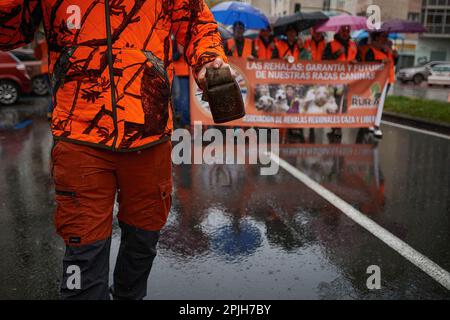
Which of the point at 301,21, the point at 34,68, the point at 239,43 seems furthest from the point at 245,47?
the point at 34,68

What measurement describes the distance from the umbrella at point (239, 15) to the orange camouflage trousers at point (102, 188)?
9.26 meters

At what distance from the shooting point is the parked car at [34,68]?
1613 centimetres

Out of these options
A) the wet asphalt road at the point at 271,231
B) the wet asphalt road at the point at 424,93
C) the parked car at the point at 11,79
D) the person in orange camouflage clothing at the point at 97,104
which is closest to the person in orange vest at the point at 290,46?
the wet asphalt road at the point at 271,231

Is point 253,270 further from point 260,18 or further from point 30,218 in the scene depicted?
point 260,18

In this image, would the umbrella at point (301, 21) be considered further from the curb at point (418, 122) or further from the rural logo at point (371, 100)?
the curb at point (418, 122)

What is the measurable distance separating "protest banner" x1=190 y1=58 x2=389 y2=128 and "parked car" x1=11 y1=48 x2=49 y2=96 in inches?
339

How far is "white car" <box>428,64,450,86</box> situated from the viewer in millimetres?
31202

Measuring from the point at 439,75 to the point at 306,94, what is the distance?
26007mm

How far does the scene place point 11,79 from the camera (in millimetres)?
14820

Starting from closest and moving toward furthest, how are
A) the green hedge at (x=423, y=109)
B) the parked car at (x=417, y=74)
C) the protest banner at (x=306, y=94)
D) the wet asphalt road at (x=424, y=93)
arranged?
the protest banner at (x=306, y=94), the green hedge at (x=423, y=109), the wet asphalt road at (x=424, y=93), the parked car at (x=417, y=74)

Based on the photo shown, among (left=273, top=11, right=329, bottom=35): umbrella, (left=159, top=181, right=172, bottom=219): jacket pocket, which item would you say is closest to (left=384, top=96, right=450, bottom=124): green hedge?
(left=273, top=11, right=329, bottom=35): umbrella

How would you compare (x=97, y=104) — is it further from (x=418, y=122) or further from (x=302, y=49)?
(x=418, y=122)

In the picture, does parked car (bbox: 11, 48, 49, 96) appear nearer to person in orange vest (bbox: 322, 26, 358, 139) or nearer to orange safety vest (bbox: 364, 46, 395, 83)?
person in orange vest (bbox: 322, 26, 358, 139)

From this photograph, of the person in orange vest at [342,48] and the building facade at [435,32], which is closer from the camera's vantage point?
the person in orange vest at [342,48]
